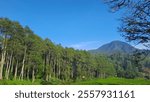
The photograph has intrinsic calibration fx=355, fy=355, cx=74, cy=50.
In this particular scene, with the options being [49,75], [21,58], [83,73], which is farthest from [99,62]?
[21,58]

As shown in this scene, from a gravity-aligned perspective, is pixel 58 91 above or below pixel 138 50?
below

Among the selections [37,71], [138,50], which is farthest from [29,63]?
[138,50]

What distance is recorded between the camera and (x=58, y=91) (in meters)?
4.66

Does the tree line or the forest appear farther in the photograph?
the tree line

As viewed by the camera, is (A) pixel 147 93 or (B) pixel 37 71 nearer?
(A) pixel 147 93

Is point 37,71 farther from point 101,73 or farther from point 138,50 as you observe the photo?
point 138,50

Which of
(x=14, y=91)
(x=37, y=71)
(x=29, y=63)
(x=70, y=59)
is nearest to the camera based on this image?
(x=14, y=91)

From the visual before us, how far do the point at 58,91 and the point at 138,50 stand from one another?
9.26 meters

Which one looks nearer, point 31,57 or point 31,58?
point 31,57

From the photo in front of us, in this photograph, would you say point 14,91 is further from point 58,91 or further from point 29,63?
point 29,63

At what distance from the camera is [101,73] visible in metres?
134

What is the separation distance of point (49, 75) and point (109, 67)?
59.1 m

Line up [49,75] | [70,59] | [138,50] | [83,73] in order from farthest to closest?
1. [83,73]
2. [70,59]
3. [49,75]
4. [138,50]

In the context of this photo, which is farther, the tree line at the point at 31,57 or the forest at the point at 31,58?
the tree line at the point at 31,57
